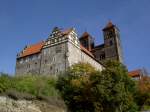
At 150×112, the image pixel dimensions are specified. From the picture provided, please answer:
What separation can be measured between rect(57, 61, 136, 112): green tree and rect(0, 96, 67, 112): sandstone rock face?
360 centimetres

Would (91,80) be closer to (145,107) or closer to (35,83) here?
(35,83)

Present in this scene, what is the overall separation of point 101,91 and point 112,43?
163ft

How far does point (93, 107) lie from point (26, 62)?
28.8 metres

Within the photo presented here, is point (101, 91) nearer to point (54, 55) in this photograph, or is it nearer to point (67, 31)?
point (54, 55)

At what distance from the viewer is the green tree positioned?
3778 centimetres

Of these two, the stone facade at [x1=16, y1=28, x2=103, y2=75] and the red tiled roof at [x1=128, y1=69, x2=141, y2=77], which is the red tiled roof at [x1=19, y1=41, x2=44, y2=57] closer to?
the stone facade at [x1=16, y1=28, x2=103, y2=75]

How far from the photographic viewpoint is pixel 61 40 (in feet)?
194

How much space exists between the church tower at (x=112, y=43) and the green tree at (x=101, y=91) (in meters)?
40.2

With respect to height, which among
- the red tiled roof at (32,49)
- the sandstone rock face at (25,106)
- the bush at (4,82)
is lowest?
the sandstone rock face at (25,106)

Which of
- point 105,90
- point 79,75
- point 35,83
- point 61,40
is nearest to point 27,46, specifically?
point 61,40

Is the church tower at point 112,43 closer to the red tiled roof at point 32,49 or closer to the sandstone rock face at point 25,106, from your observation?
the red tiled roof at point 32,49

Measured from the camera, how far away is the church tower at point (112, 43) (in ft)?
277

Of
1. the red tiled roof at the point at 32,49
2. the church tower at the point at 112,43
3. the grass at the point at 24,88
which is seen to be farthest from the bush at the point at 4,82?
the church tower at the point at 112,43

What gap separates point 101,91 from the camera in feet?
123
